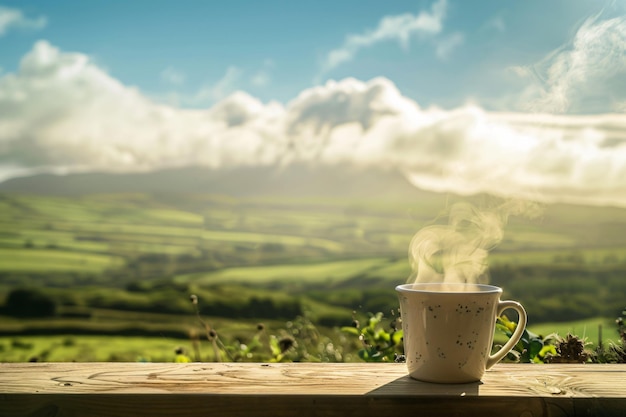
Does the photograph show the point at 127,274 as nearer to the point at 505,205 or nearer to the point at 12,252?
the point at 12,252

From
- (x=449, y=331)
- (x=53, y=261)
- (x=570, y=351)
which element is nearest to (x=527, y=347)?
(x=570, y=351)

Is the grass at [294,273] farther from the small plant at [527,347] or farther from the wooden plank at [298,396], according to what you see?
the wooden plank at [298,396]

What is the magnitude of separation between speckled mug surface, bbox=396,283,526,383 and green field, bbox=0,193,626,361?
340cm

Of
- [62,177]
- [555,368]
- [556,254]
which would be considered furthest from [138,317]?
[555,368]

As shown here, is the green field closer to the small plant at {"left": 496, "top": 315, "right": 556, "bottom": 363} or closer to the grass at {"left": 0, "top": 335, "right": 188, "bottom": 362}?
the grass at {"left": 0, "top": 335, "right": 188, "bottom": 362}

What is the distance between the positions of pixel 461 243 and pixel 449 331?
338mm

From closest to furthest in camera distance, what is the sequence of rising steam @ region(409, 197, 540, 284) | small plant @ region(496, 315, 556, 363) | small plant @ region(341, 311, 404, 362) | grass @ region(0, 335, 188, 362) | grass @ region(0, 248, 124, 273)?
rising steam @ region(409, 197, 540, 284) < small plant @ region(496, 315, 556, 363) < small plant @ region(341, 311, 404, 362) < grass @ region(0, 335, 188, 362) < grass @ region(0, 248, 124, 273)

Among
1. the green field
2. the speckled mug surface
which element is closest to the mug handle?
the speckled mug surface

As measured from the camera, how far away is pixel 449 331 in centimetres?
88

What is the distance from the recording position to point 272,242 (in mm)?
5449

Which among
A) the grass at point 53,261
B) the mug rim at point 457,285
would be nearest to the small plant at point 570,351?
the mug rim at point 457,285

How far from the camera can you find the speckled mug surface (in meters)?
0.87

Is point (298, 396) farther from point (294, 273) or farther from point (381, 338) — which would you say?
point (294, 273)

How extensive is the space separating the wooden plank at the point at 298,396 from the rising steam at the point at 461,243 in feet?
0.72
